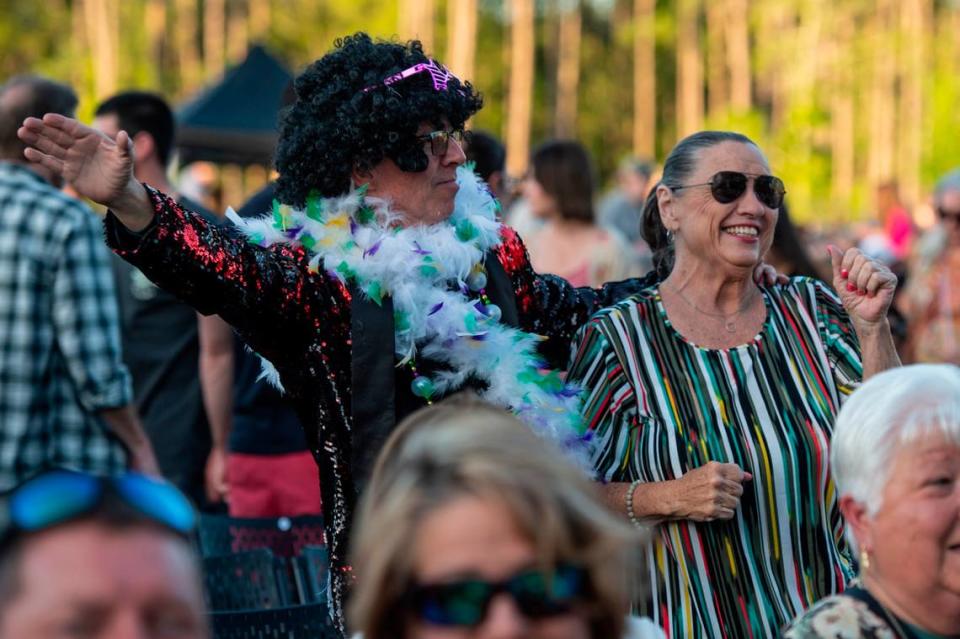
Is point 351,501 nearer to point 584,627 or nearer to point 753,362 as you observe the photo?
point 753,362

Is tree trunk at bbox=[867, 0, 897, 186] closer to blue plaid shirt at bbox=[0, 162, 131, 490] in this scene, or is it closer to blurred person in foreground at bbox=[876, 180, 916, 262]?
blurred person in foreground at bbox=[876, 180, 916, 262]

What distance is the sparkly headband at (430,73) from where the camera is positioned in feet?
12.1

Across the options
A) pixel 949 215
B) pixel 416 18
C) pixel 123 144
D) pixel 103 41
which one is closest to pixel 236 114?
pixel 949 215

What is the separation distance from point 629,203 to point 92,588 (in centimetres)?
1322

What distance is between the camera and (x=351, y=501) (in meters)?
3.60

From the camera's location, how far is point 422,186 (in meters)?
3.75

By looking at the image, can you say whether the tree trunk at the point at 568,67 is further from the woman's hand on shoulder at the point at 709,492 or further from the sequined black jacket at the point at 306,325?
the sequined black jacket at the point at 306,325

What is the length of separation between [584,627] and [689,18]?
48.0 m

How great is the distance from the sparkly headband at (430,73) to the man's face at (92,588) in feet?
6.73

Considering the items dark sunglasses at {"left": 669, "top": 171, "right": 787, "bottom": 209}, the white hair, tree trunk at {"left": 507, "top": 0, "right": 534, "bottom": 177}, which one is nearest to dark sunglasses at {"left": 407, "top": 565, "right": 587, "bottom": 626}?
the white hair

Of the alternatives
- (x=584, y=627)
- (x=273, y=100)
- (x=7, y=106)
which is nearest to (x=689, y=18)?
(x=273, y=100)

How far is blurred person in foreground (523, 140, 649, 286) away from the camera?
7.68 meters

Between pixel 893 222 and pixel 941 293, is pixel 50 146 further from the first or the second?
pixel 893 222

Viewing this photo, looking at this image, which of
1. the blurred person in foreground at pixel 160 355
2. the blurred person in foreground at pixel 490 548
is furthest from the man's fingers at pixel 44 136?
the blurred person in foreground at pixel 160 355
